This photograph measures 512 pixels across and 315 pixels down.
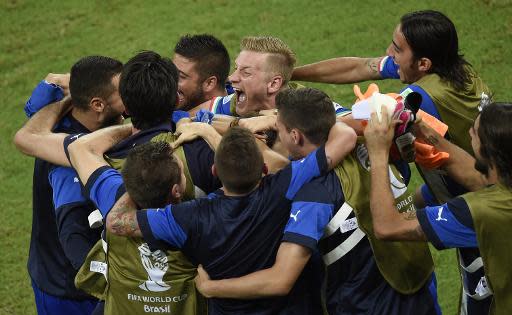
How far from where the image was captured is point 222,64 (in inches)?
247

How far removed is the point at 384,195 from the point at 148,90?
1417 mm

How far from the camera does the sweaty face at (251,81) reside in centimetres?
573

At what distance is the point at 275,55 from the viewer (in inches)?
228

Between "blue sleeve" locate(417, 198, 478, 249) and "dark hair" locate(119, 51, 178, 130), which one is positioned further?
"dark hair" locate(119, 51, 178, 130)

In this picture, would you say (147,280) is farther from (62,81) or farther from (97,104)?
(62,81)

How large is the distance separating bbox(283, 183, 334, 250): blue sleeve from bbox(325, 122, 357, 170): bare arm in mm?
163

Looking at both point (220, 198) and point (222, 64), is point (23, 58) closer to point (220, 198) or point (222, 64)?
point (222, 64)

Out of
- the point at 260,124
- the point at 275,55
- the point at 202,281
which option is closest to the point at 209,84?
the point at 275,55

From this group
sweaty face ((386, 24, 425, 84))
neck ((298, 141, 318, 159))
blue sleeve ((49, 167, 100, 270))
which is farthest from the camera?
sweaty face ((386, 24, 425, 84))

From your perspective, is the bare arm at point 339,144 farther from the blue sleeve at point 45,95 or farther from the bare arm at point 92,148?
the blue sleeve at point 45,95

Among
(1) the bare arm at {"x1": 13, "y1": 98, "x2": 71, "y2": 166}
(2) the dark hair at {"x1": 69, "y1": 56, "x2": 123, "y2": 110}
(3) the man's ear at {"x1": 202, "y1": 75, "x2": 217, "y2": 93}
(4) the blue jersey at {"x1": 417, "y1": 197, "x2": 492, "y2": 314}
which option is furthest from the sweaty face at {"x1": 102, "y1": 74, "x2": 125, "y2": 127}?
(4) the blue jersey at {"x1": 417, "y1": 197, "x2": 492, "y2": 314}

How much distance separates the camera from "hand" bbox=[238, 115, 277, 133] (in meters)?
5.01

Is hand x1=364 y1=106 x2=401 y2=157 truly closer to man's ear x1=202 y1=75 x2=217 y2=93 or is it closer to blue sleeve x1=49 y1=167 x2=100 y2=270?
blue sleeve x1=49 y1=167 x2=100 y2=270

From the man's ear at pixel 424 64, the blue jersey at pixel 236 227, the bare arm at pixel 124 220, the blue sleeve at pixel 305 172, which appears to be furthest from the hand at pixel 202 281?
the man's ear at pixel 424 64
